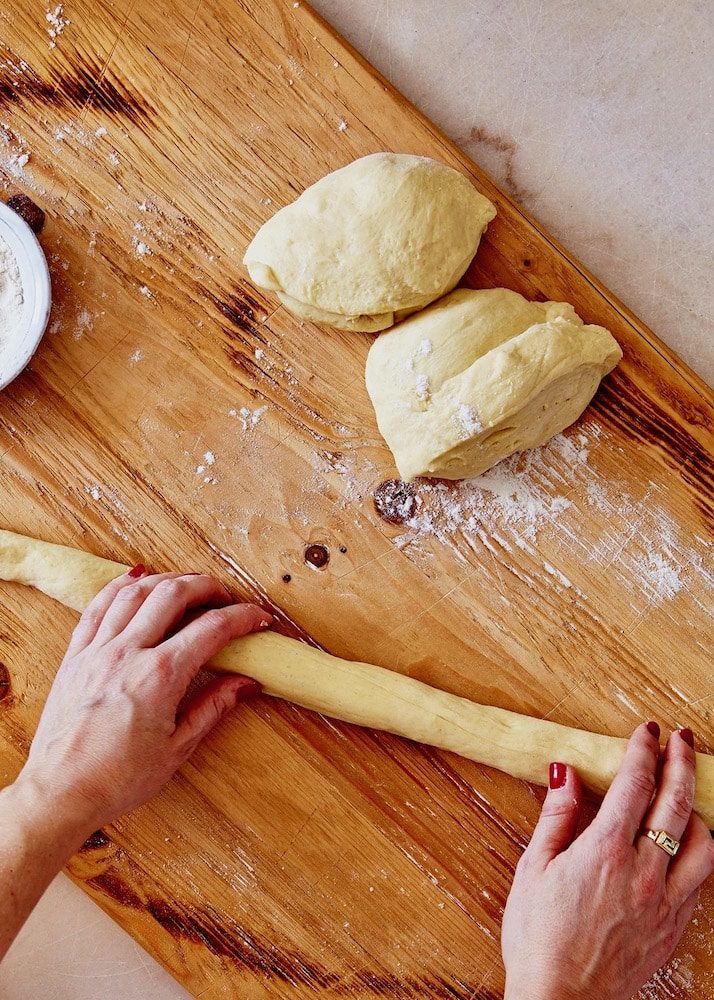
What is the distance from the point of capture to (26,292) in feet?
4.78

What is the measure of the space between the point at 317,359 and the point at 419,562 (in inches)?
16.0

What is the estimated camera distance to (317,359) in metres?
1.49

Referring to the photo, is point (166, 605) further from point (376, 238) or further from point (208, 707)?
point (376, 238)

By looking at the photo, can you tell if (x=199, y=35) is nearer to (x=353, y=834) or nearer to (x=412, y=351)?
(x=412, y=351)

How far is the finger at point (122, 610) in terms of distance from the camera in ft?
4.63

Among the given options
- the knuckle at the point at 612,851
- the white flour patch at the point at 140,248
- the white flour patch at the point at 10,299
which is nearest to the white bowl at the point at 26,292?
the white flour patch at the point at 10,299

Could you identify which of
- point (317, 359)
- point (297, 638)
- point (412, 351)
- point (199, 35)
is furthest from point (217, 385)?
point (199, 35)

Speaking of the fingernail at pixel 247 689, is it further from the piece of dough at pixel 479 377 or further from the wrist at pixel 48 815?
the piece of dough at pixel 479 377

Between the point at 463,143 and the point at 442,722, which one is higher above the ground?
the point at 463,143

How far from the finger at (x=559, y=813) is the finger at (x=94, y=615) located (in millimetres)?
800

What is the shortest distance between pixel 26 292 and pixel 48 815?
88cm

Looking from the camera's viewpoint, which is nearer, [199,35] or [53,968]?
[199,35]

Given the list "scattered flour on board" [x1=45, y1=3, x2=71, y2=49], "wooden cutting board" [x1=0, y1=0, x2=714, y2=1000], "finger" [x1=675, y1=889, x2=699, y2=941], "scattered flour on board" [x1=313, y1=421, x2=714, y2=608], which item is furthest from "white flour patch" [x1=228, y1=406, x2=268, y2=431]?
"finger" [x1=675, y1=889, x2=699, y2=941]

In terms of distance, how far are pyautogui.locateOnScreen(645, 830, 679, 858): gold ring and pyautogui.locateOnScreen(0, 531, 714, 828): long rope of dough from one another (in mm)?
72
